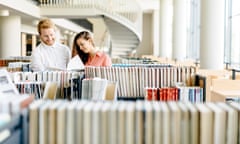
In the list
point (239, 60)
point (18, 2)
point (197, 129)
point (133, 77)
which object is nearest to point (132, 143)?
point (197, 129)

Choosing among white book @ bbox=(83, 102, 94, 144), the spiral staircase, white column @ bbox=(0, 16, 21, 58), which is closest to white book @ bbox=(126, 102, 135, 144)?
white book @ bbox=(83, 102, 94, 144)

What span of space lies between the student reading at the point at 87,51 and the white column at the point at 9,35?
28.1 feet

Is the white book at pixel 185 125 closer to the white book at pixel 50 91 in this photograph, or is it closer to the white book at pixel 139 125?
the white book at pixel 139 125

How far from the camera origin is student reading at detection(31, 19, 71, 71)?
3.19m

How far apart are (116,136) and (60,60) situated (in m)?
2.29

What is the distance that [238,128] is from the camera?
3.73 feet

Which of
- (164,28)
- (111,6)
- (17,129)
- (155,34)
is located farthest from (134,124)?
(155,34)

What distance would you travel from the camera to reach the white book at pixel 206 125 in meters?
1.12

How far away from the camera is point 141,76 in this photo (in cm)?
339

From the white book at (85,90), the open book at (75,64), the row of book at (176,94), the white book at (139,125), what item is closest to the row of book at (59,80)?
the white book at (85,90)

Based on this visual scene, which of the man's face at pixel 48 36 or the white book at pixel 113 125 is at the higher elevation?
the man's face at pixel 48 36

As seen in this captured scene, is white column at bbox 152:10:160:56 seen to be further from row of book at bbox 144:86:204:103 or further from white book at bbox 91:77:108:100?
white book at bbox 91:77:108:100

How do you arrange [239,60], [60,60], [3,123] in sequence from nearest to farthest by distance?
1. [3,123]
2. [60,60]
3. [239,60]

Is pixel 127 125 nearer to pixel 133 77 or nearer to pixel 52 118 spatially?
pixel 52 118
